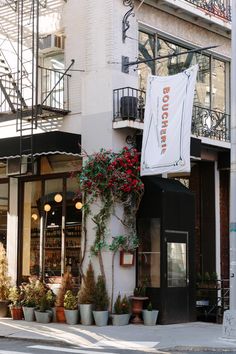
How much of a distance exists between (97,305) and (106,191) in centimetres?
279

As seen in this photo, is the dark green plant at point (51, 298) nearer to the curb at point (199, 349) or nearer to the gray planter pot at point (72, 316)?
the gray planter pot at point (72, 316)

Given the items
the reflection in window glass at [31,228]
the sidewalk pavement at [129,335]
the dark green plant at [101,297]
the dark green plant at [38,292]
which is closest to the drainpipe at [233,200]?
the sidewalk pavement at [129,335]

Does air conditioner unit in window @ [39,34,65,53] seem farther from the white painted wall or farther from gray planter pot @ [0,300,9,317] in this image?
gray planter pot @ [0,300,9,317]

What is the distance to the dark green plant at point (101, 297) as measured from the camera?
1570 centimetres

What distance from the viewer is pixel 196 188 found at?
67.9ft

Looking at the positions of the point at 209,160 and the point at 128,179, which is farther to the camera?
the point at 209,160

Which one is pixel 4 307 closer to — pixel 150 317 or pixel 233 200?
pixel 150 317

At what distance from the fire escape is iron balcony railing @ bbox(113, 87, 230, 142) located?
1.62m

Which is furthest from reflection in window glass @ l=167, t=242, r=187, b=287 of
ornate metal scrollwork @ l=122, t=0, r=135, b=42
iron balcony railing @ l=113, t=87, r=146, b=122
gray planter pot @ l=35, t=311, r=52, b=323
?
ornate metal scrollwork @ l=122, t=0, r=135, b=42

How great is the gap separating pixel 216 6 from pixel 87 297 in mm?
9746

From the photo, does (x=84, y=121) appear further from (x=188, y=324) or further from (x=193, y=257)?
(x=188, y=324)

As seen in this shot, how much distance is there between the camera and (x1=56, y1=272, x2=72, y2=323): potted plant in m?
16.1

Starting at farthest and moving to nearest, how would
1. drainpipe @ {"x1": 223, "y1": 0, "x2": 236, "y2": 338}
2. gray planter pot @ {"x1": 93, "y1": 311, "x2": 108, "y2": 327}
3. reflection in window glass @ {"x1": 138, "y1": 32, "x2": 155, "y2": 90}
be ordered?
reflection in window glass @ {"x1": 138, "y1": 32, "x2": 155, "y2": 90} < gray planter pot @ {"x1": 93, "y1": 311, "x2": 108, "y2": 327} < drainpipe @ {"x1": 223, "y1": 0, "x2": 236, "y2": 338}

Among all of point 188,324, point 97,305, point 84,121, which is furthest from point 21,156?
point 188,324
